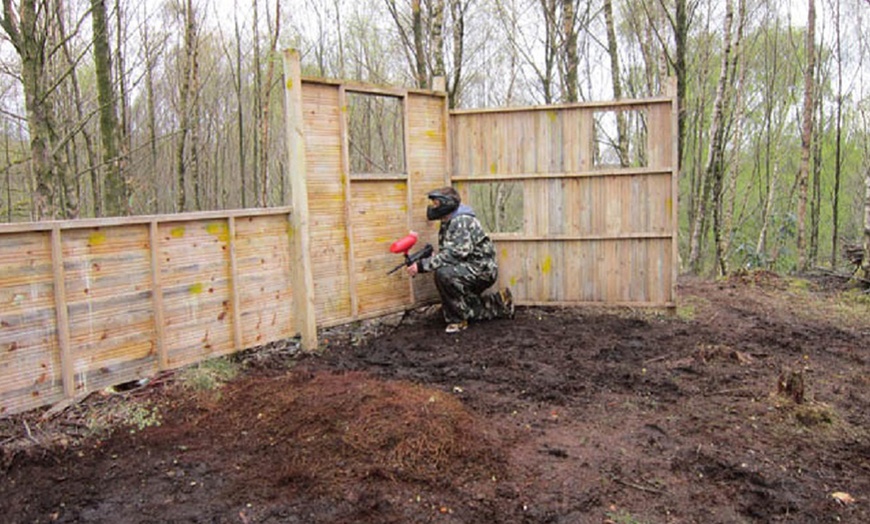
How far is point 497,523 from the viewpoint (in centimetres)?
261

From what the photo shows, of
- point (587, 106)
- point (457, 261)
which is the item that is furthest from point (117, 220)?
Answer: point (587, 106)

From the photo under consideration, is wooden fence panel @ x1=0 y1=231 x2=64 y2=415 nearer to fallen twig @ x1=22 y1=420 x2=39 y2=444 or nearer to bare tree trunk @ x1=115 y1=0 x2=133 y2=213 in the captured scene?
fallen twig @ x1=22 y1=420 x2=39 y2=444

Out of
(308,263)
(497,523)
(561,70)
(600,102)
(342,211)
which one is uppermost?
(561,70)

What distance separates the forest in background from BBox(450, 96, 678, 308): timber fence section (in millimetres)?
2471

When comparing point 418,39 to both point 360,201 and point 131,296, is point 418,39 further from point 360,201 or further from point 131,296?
point 131,296

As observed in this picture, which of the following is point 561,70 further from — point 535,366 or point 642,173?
point 535,366

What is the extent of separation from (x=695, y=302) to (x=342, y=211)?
469cm

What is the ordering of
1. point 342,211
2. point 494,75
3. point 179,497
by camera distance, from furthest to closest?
point 494,75 → point 342,211 → point 179,497

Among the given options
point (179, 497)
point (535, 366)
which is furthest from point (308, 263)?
point (179, 497)

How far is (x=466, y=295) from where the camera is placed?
638 cm

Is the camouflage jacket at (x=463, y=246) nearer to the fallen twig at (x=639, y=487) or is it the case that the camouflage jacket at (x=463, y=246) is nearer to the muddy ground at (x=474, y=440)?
the muddy ground at (x=474, y=440)

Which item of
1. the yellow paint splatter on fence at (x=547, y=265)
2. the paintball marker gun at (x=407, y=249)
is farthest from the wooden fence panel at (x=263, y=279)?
the yellow paint splatter on fence at (x=547, y=265)

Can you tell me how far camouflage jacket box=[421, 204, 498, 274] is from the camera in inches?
240

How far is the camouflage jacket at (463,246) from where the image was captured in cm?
611
